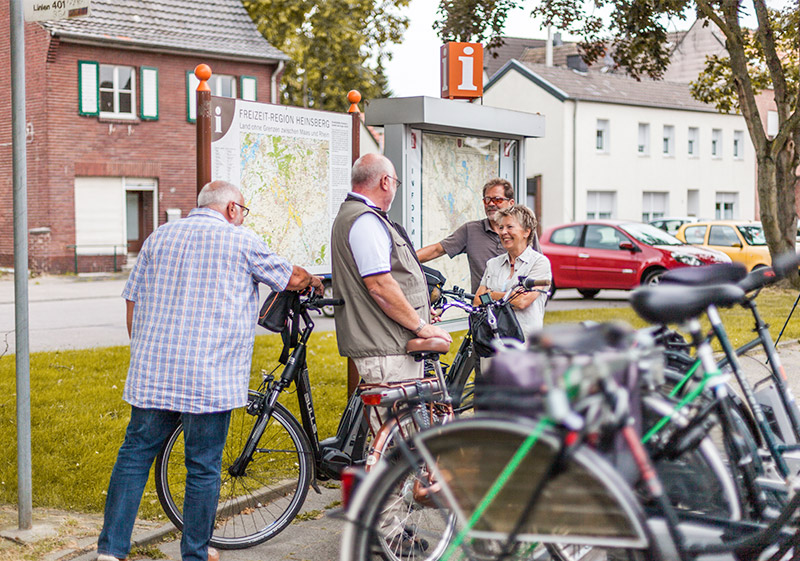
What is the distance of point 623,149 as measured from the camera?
41250 millimetres

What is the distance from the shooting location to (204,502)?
4324mm

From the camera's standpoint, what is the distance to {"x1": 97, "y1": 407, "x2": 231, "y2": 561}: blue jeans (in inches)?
169

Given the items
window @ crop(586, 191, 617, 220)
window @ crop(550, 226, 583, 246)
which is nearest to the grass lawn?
window @ crop(550, 226, 583, 246)

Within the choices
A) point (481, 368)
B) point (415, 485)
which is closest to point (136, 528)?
point (481, 368)

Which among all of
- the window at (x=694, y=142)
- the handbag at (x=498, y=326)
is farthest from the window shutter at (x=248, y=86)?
the handbag at (x=498, y=326)

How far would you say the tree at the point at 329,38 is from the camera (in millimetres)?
34438

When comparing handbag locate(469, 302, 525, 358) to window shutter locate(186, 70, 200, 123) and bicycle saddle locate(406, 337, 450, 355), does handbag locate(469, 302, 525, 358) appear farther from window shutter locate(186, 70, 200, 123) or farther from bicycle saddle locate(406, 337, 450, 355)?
window shutter locate(186, 70, 200, 123)

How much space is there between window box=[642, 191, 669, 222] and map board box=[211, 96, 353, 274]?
3772cm

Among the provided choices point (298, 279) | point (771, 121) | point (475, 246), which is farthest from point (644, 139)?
point (298, 279)

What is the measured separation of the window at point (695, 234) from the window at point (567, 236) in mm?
3751

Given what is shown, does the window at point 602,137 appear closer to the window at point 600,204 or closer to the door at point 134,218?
the window at point 600,204

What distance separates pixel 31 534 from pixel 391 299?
6.92 ft

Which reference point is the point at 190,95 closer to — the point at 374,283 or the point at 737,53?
the point at 737,53

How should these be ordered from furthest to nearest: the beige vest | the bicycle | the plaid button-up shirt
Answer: the beige vest, the plaid button-up shirt, the bicycle
